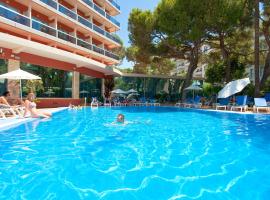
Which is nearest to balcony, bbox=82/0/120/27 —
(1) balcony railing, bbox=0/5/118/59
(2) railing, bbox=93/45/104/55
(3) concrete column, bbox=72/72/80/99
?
(2) railing, bbox=93/45/104/55

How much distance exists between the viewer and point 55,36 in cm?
2188

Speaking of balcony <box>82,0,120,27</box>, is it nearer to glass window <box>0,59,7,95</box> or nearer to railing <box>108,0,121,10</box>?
railing <box>108,0,121,10</box>

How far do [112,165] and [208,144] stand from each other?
10.2 ft

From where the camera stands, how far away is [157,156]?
569 centimetres

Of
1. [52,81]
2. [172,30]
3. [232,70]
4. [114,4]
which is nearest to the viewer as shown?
[52,81]

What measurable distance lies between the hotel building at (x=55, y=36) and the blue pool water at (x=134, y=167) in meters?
10.6

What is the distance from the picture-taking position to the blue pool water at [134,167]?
373cm

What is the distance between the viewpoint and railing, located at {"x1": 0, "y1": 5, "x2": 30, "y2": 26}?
16391mm

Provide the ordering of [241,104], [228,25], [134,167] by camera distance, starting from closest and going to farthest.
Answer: [134,167]
[241,104]
[228,25]

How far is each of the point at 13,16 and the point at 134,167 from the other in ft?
53.8

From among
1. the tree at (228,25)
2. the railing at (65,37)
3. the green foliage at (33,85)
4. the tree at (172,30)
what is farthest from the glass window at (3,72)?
the tree at (228,25)

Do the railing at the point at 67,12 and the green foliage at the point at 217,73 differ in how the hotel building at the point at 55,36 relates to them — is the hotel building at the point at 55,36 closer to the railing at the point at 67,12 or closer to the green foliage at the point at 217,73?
the railing at the point at 67,12

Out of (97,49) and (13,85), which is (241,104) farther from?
(97,49)

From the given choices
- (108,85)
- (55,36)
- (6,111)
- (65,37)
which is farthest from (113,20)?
(6,111)
